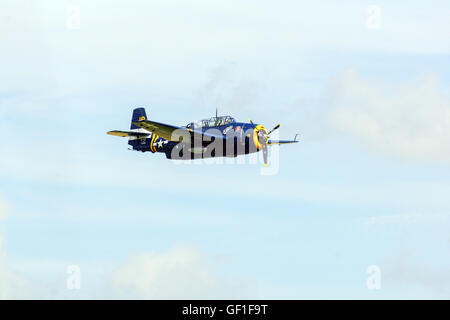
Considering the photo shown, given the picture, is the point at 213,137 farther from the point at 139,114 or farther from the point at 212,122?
the point at 139,114

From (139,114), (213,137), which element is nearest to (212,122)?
(213,137)

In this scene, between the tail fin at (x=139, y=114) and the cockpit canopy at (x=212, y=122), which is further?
the tail fin at (x=139, y=114)

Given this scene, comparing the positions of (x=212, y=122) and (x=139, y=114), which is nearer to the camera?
(x=212, y=122)

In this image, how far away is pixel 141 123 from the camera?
68.1 metres

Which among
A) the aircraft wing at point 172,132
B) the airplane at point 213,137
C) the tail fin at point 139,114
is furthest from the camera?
the tail fin at point 139,114

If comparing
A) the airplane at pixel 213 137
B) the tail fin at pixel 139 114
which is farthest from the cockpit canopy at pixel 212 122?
the tail fin at pixel 139 114

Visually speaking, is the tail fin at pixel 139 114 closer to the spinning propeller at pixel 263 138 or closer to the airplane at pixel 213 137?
the airplane at pixel 213 137

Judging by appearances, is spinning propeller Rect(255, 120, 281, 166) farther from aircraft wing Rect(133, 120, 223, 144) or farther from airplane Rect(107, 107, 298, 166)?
aircraft wing Rect(133, 120, 223, 144)

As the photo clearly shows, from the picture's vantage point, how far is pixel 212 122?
7500 centimetres

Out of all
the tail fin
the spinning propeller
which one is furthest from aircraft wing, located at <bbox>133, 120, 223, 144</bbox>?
the tail fin

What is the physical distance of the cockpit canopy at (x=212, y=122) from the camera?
74125 mm
